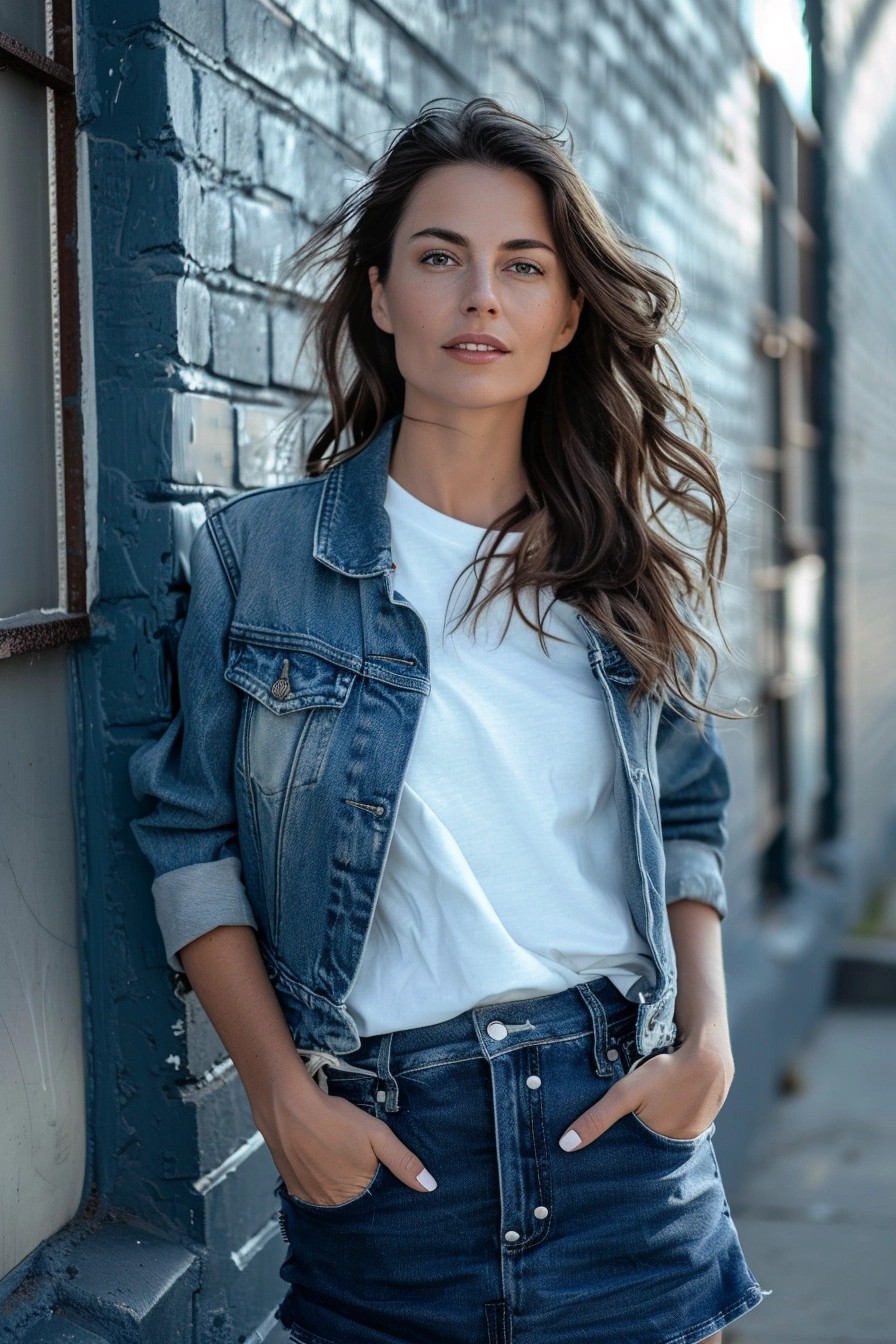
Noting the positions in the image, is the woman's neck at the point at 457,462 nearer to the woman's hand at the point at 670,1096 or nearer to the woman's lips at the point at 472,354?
the woman's lips at the point at 472,354

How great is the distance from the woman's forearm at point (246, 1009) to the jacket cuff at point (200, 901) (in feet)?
0.05

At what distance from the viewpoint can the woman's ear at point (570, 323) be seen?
2.12 metres

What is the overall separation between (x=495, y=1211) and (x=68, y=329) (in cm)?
124

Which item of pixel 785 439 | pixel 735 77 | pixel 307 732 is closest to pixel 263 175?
pixel 307 732

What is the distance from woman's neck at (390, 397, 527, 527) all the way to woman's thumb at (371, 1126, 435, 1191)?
0.81 metres

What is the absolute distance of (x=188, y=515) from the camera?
208cm

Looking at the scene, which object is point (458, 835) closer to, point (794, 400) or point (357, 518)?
point (357, 518)

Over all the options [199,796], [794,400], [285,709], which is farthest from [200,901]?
[794,400]

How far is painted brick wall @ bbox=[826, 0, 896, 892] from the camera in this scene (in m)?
7.76

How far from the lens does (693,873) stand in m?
2.24

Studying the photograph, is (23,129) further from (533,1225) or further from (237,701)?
(533,1225)

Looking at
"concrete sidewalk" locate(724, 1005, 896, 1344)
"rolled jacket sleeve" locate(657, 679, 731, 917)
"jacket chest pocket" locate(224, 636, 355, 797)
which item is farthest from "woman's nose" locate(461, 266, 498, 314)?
"concrete sidewalk" locate(724, 1005, 896, 1344)

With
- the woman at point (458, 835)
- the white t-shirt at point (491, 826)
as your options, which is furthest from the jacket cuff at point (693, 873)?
the white t-shirt at point (491, 826)

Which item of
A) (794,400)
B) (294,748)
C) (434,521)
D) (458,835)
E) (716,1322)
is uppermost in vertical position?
(794,400)
